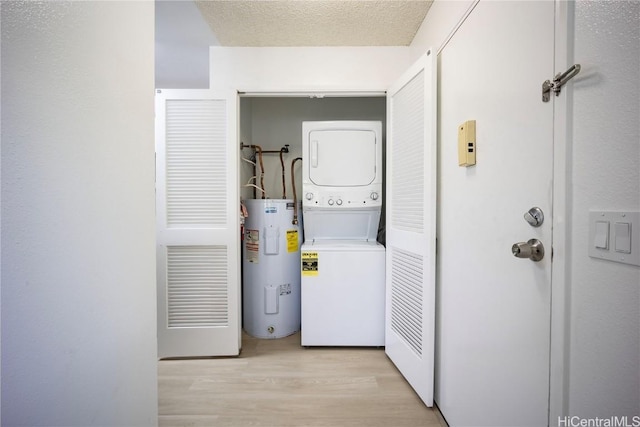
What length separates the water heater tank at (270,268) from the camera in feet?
7.30

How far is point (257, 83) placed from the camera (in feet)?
6.97

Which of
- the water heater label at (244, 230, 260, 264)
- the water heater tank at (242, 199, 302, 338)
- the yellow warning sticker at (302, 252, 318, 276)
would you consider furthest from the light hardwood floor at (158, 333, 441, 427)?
the water heater label at (244, 230, 260, 264)

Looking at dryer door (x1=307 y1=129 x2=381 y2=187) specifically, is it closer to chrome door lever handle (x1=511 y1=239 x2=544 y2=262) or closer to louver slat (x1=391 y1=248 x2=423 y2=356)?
louver slat (x1=391 y1=248 x2=423 y2=356)

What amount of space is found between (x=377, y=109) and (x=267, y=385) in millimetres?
2705

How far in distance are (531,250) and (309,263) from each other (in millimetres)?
1463

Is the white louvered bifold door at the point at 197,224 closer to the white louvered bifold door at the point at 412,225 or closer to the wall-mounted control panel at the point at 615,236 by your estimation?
the white louvered bifold door at the point at 412,225

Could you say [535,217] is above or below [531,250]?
above

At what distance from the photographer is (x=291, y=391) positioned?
1.59m

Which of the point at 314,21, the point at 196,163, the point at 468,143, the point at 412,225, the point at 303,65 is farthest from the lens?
the point at 303,65

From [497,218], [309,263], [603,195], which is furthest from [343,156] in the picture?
Answer: [603,195]

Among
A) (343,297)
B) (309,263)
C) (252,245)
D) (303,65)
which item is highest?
(303,65)

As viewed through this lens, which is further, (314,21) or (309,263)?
(309,263)

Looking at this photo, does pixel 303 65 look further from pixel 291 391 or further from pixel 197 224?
pixel 291 391

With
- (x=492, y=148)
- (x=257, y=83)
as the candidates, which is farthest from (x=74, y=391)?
(x=257, y=83)
